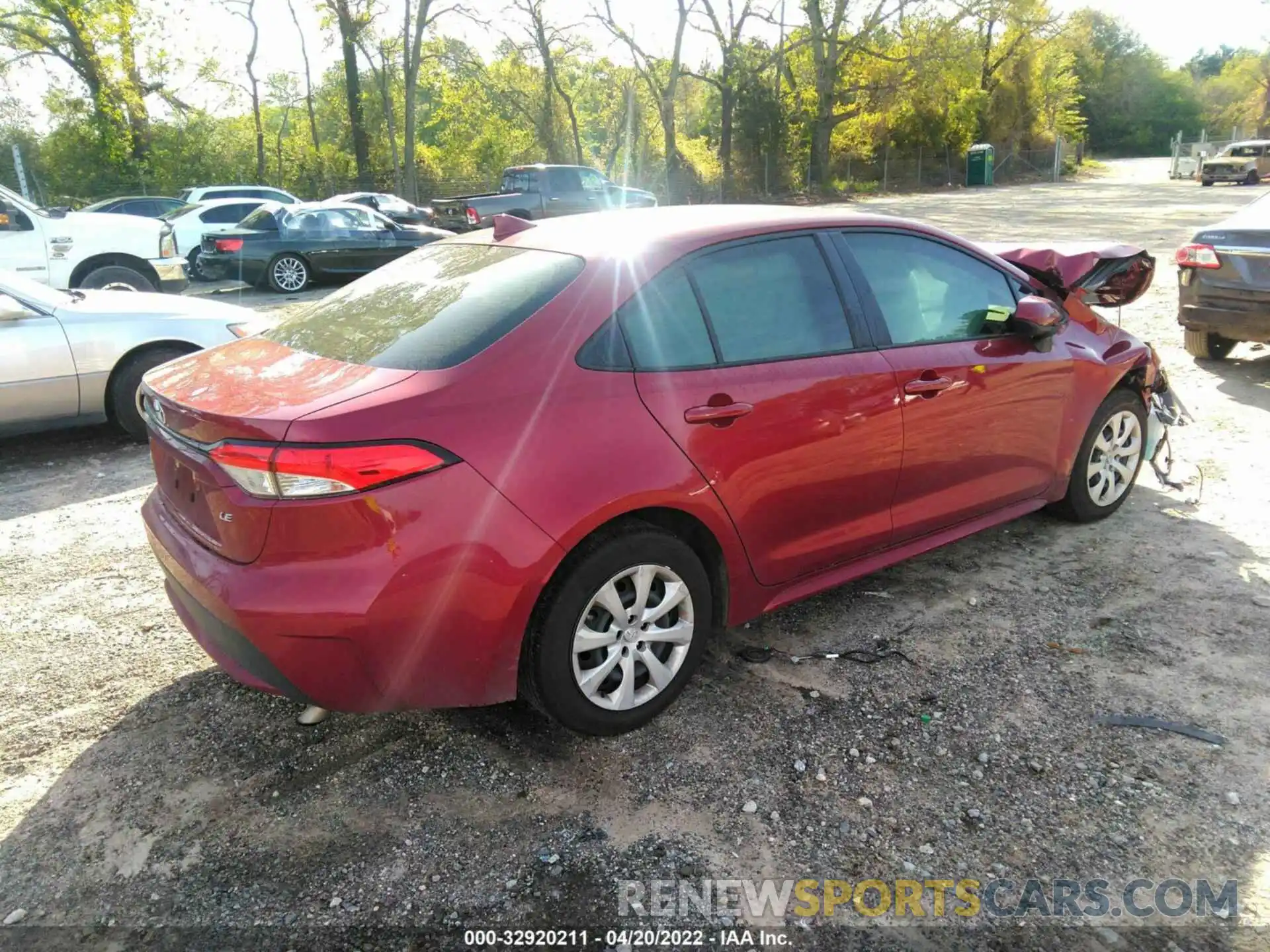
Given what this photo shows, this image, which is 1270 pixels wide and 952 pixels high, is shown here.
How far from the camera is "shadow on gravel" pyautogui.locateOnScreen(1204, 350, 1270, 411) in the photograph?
6.54 metres

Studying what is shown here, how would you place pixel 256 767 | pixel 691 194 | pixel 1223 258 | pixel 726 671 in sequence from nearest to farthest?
1. pixel 256 767
2. pixel 726 671
3. pixel 1223 258
4. pixel 691 194

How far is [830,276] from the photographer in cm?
331

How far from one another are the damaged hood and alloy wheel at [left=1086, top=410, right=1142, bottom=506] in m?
0.67

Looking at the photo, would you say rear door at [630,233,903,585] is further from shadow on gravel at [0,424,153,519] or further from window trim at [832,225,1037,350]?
shadow on gravel at [0,424,153,519]

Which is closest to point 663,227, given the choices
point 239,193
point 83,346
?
point 83,346

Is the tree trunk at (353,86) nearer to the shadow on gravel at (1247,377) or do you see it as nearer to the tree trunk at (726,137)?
the tree trunk at (726,137)

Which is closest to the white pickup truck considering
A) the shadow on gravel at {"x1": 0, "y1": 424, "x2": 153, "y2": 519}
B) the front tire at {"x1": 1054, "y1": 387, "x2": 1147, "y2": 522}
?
the shadow on gravel at {"x1": 0, "y1": 424, "x2": 153, "y2": 519}

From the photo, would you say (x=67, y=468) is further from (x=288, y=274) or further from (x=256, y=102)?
(x=256, y=102)

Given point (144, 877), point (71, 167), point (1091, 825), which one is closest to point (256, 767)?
point (144, 877)

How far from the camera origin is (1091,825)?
247 centimetres

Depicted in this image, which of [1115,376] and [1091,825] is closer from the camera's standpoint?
Answer: [1091,825]

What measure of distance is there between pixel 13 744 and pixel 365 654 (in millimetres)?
1488

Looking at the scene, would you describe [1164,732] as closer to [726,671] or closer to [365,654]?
[726,671]

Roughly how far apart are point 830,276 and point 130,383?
488cm
